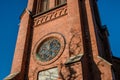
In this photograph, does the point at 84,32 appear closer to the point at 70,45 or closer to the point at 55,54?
the point at 70,45

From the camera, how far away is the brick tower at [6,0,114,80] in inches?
368

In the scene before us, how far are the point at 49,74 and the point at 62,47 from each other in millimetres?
1846

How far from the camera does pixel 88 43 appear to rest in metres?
10.6

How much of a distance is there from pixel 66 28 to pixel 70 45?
5.95 feet

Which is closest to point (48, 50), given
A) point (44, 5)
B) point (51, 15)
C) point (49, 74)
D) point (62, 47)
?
point (62, 47)

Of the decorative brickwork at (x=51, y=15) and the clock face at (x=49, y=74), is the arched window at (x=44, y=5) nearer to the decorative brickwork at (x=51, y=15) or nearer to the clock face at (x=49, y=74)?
the decorative brickwork at (x=51, y=15)

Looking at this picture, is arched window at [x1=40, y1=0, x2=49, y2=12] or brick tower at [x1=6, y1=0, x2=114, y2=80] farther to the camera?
arched window at [x1=40, y1=0, x2=49, y2=12]

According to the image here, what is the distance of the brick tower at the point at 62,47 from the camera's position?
9352 millimetres

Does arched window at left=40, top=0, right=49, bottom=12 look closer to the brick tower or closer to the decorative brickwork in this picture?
the brick tower

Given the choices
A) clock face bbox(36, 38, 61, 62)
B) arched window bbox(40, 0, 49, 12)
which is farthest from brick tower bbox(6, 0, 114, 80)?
arched window bbox(40, 0, 49, 12)

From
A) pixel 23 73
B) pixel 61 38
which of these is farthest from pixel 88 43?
pixel 23 73

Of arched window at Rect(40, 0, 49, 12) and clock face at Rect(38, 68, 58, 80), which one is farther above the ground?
arched window at Rect(40, 0, 49, 12)

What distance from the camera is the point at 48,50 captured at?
1207 cm

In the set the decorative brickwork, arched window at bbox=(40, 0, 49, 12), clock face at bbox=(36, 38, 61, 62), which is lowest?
clock face at bbox=(36, 38, 61, 62)
